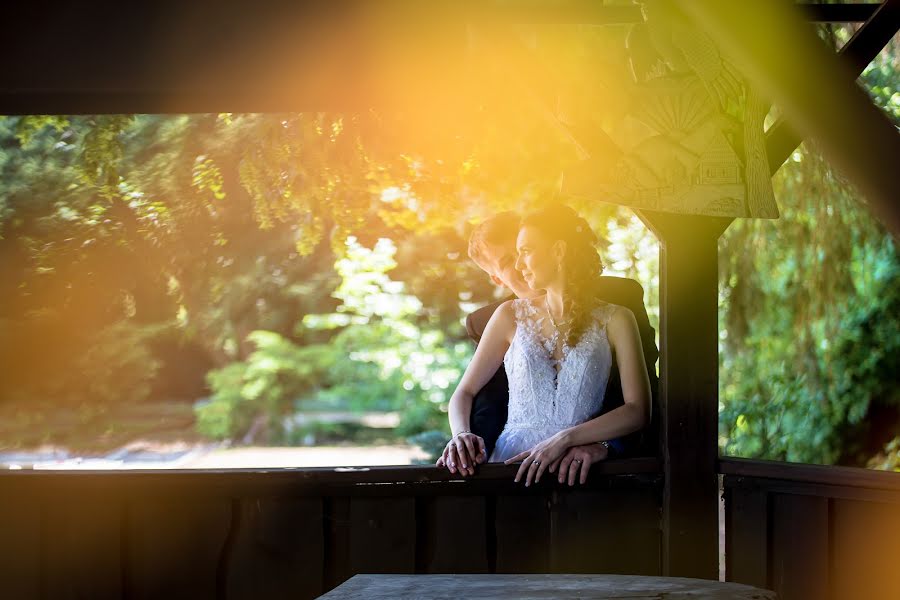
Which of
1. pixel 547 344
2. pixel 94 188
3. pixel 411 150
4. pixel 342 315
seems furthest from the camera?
pixel 342 315

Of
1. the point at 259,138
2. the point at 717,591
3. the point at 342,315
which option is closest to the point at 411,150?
the point at 259,138

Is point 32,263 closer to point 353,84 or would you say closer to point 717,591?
point 353,84

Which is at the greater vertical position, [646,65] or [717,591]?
[646,65]

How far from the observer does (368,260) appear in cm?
945

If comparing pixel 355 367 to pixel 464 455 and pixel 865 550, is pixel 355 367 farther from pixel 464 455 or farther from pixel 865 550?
pixel 865 550

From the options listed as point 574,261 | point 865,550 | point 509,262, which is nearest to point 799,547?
point 865,550

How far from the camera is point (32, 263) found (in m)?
6.95

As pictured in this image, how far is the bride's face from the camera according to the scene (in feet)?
10.4

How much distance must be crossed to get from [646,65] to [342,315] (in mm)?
8589

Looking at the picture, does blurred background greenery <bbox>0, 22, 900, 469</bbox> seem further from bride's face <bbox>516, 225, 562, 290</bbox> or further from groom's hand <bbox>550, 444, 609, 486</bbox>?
groom's hand <bbox>550, 444, 609, 486</bbox>

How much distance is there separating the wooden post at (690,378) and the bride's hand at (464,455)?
1.86 feet

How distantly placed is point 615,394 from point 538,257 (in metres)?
0.52

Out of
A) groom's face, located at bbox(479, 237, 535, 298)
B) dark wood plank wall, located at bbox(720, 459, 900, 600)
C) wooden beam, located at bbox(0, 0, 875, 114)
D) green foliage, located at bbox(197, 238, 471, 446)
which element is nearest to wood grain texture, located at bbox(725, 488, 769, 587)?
dark wood plank wall, located at bbox(720, 459, 900, 600)

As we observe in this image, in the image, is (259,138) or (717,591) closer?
(717,591)
